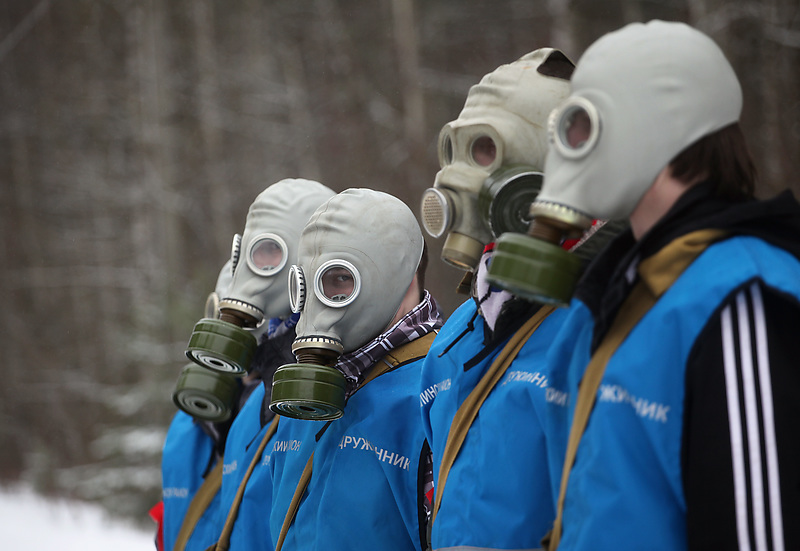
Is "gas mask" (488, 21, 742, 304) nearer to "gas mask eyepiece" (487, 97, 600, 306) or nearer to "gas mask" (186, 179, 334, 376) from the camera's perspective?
"gas mask eyepiece" (487, 97, 600, 306)

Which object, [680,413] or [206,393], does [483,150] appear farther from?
[206,393]

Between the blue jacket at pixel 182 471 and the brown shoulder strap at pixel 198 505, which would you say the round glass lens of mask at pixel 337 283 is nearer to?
the brown shoulder strap at pixel 198 505

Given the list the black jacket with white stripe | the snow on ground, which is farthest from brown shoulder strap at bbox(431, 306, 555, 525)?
the snow on ground

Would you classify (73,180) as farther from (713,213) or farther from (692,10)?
(713,213)

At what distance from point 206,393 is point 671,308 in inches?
96.3

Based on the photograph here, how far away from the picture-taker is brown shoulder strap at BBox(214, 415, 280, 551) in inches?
123

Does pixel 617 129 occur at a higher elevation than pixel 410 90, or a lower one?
lower

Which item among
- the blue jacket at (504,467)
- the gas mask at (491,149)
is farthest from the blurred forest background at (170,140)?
the blue jacket at (504,467)

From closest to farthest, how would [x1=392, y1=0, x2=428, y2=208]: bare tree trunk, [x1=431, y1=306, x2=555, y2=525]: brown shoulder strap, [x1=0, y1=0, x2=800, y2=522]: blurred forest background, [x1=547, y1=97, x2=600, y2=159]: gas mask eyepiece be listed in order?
[x1=547, y1=97, x2=600, y2=159]: gas mask eyepiece, [x1=431, y1=306, x2=555, y2=525]: brown shoulder strap, [x1=0, y1=0, x2=800, y2=522]: blurred forest background, [x1=392, y1=0, x2=428, y2=208]: bare tree trunk

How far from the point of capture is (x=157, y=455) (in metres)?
9.36

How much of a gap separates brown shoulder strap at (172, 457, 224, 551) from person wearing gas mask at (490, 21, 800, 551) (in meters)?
2.25

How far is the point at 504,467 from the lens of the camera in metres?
1.86

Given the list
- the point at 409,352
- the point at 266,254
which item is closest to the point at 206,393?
the point at 266,254

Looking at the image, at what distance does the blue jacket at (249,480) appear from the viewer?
3098 mm
